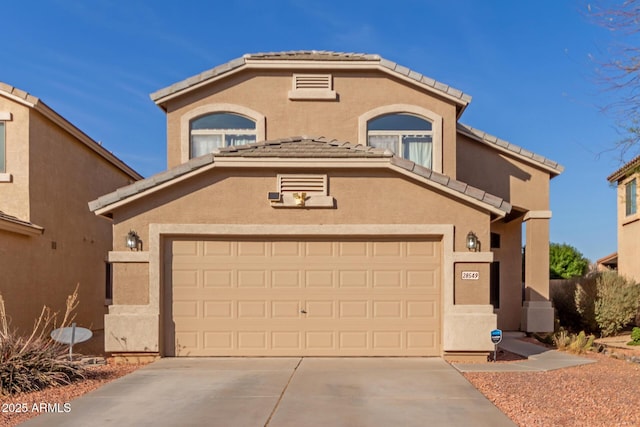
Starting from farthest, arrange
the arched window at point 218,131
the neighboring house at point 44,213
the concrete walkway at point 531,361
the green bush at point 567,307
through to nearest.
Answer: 1. the green bush at point 567,307
2. the arched window at point 218,131
3. the neighboring house at point 44,213
4. the concrete walkway at point 531,361

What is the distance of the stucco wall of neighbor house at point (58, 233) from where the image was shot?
12.4m

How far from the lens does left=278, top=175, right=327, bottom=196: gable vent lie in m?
10.4

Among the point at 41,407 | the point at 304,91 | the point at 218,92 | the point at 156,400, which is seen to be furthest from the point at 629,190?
the point at 41,407

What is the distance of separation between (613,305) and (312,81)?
10519mm

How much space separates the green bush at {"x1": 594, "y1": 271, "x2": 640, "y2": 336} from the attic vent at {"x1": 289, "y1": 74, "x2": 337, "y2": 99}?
9.53 meters

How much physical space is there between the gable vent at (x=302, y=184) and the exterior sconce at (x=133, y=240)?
3.02m

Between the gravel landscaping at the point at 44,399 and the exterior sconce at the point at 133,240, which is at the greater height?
the exterior sconce at the point at 133,240

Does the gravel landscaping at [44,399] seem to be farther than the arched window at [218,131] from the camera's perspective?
No

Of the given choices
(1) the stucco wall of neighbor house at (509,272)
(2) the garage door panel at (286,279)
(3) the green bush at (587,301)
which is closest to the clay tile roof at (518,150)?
(1) the stucco wall of neighbor house at (509,272)

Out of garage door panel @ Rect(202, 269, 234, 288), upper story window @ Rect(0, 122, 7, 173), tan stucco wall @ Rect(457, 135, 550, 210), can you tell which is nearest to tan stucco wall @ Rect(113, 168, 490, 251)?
garage door panel @ Rect(202, 269, 234, 288)

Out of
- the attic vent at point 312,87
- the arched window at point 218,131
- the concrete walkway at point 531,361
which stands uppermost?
the attic vent at point 312,87

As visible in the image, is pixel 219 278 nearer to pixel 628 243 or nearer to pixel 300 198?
pixel 300 198

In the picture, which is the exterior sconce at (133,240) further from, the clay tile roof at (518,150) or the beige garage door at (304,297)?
the clay tile roof at (518,150)

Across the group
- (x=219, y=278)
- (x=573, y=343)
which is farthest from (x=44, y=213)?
(x=573, y=343)
